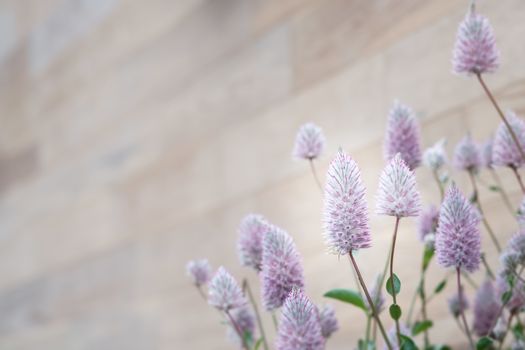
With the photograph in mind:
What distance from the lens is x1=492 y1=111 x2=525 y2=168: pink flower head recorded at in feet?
2.27

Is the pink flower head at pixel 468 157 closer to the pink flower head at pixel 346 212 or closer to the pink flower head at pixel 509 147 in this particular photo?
the pink flower head at pixel 509 147

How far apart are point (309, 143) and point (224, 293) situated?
0.18 m

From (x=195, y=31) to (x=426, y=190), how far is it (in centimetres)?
75

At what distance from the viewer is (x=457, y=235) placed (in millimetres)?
575

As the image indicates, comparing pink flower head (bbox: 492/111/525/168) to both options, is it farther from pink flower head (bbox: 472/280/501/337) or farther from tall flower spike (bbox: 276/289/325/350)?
tall flower spike (bbox: 276/289/325/350)

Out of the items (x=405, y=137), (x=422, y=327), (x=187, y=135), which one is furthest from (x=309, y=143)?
(x=187, y=135)

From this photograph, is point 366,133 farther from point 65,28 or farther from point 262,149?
point 65,28

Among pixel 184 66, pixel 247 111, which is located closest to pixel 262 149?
pixel 247 111

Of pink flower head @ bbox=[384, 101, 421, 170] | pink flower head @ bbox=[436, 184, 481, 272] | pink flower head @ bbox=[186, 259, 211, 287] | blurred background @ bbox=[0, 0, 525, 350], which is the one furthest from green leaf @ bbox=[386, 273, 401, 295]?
blurred background @ bbox=[0, 0, 525, 350]

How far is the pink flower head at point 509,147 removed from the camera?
691 millimetres

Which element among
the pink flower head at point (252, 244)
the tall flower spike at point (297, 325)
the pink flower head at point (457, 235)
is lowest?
the tall flower spike at point (297, 325)

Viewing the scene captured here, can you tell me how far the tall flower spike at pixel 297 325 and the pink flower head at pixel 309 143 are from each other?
23 centimetres

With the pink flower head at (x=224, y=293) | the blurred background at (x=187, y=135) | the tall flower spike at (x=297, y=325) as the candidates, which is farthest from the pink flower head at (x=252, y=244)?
the blurred background at (x=187, y=135)

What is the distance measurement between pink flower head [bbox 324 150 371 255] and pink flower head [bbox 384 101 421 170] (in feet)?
0.56
